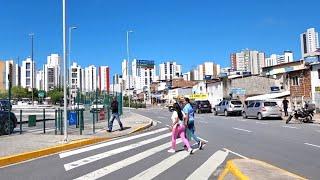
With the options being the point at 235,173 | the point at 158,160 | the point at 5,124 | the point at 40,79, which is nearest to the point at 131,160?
the point at 158,160

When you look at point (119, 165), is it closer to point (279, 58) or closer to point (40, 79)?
point (279, 58)

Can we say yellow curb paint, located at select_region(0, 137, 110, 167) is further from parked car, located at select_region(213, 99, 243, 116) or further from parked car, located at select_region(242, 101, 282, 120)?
parked car, located at select_region(213, 99, 243, 116)

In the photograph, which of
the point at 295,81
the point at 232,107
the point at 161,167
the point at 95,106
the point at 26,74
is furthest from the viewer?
the point at 26,74

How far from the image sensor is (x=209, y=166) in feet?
38.5

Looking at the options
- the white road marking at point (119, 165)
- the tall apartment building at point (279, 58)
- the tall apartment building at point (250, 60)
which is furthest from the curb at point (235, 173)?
the tall apartment building at point (250, 60)

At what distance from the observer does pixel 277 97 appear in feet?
191

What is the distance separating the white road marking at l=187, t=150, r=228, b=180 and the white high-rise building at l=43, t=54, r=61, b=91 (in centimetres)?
12497

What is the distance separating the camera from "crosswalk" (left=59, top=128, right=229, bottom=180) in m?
10.7

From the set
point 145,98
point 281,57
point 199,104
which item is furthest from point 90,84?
point 199,104

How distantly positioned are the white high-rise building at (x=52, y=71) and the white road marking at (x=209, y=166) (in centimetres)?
12497

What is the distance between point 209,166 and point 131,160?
249 centimetres

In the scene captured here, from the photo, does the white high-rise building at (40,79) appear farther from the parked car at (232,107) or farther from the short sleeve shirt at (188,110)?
the short sleeve shirt at (188,110)

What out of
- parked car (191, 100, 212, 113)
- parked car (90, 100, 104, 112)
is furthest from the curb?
parked car (191, 100, 212, 113)

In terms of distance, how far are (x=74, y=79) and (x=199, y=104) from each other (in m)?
22.4
